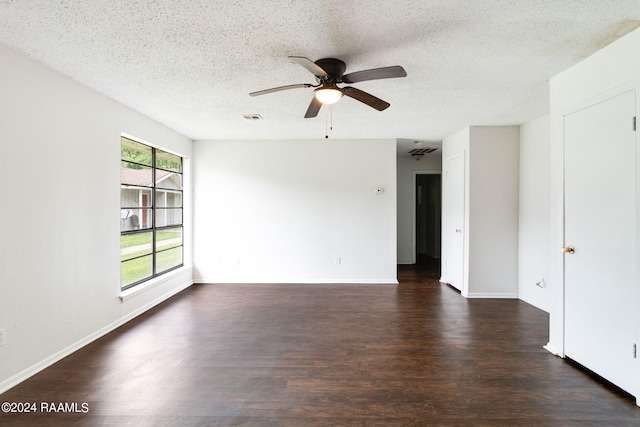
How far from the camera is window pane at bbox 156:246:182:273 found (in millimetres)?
4305

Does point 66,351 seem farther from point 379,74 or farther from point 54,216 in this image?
point 379,74

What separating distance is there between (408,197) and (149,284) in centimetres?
541

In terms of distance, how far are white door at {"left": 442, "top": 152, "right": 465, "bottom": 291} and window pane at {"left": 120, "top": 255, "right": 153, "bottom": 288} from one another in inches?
184

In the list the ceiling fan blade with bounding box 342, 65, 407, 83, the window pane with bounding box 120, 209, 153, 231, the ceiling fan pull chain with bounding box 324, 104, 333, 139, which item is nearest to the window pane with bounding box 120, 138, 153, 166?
the window pane with bounding box 120, 209, 153, 231

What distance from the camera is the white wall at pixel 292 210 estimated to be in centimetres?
501

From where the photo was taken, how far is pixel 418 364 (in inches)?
94.5

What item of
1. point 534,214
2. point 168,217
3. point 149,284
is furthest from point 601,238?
point 168,217

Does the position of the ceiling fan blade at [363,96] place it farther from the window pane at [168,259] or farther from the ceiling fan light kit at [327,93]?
the window pane at [168,259]

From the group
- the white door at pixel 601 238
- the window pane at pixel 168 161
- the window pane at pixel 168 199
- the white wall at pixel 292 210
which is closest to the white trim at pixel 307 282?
the white wall at pixel 292 210

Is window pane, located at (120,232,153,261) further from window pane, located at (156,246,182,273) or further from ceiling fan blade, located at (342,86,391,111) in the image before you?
ceiling fan blade, located at (342,86,391,111)

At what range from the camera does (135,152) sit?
3.73 metres

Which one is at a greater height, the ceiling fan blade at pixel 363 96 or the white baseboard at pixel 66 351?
the ceiling fan blade at pixel 363 96

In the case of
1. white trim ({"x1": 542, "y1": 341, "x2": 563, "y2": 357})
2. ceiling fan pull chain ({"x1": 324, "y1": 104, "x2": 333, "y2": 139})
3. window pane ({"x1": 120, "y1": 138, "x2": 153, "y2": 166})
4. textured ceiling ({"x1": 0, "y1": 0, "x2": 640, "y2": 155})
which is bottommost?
white trim ({"x1": 542, "y1": 341, "x2": 563, "y2": 357})

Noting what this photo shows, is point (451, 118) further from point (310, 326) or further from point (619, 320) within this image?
point (310, 326)
